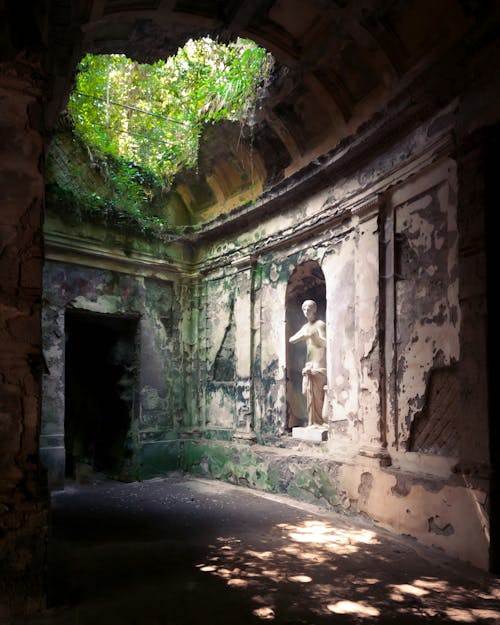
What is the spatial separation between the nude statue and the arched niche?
1.53 feet

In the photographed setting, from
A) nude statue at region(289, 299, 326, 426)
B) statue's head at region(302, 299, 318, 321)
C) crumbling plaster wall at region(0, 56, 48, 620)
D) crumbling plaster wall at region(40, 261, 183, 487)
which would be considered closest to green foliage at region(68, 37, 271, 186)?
crumbling plaster wall at region(40, 261, 183, 487)

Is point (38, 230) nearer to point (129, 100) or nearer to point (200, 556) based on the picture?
point (200, 556)

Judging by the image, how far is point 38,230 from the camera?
338cm

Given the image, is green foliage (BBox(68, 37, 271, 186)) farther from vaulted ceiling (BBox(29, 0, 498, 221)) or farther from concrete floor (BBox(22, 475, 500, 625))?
concrete floor (BBox(22, 475, 500, 625))

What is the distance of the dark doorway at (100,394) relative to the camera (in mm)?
9164

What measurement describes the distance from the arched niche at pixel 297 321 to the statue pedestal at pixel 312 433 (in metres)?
0.39

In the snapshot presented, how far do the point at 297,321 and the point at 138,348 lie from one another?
2959 mm

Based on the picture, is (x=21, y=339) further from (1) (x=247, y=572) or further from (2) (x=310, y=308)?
(2) (x=310, y=308)

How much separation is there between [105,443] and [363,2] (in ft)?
26.2

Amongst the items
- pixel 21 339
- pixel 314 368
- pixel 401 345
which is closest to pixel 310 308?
pixel 314 368

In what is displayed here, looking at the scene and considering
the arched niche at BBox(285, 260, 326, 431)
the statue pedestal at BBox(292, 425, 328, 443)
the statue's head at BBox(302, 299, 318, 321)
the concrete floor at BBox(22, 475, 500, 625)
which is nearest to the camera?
the concrete floor at BBox(22, 475, 500, 625)

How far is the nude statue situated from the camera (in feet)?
23.5

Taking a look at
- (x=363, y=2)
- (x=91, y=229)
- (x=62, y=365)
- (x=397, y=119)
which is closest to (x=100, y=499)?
(x=62, y=365)

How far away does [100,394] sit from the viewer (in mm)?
9844
